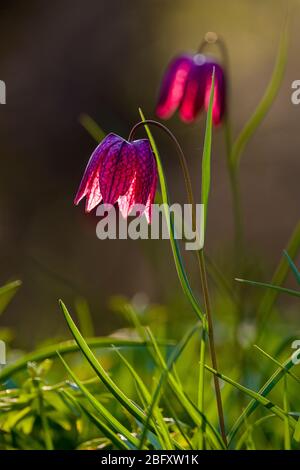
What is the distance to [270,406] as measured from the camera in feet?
2.68

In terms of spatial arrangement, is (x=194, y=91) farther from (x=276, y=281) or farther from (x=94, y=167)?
(x=94, y=167)

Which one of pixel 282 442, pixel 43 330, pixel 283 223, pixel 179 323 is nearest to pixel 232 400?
pixel 282 442

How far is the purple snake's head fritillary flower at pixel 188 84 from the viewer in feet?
4.80

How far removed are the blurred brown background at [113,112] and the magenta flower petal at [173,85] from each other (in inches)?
74.0

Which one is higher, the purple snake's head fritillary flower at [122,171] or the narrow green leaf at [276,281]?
the purple snake's head fritillary flower at [122,171]

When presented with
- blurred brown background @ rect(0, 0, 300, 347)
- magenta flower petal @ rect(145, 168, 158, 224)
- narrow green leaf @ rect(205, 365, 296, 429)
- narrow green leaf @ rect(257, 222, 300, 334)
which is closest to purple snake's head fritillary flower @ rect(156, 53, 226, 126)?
narrow green leaf @ rect(257, 222, 300, 334)

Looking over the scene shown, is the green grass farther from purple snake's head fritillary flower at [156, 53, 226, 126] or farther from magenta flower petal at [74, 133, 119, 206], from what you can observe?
purple snake's head fritillary flower at [156, 53, 226, 126]

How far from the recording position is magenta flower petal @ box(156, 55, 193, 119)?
1.47 meters

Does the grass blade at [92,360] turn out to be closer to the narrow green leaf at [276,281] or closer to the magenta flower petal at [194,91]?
the narrow green leaf at [276,281]

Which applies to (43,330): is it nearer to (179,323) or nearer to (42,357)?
(179,323)

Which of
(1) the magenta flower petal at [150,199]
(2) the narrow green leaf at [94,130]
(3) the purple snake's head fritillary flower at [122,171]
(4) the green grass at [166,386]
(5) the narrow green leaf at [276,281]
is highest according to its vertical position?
(2) the narrow green leaf at [94,130]

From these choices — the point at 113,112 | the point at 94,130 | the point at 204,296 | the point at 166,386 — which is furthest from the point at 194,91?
the point at 113,112

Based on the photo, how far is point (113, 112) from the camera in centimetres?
403

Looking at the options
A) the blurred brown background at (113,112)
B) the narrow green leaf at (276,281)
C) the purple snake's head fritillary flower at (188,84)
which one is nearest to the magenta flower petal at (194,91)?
the purple snake's head fritillary flower at (188,84)
